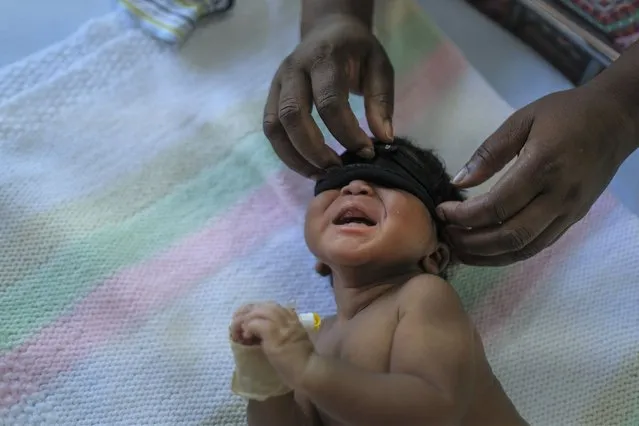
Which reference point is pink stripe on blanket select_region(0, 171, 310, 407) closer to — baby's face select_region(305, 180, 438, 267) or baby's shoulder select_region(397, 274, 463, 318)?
baby's face select_region(305, 180, 438, 267)

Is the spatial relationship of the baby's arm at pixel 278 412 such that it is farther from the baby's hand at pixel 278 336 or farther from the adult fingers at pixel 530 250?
the adult fingers at pixel 530 250

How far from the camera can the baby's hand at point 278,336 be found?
90cm

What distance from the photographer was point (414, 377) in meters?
0.93

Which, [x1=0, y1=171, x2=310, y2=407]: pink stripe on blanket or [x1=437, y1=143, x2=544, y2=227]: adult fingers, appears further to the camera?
[x1=0, y1=171, x2=310, y2=407]: pink stripe on blanket

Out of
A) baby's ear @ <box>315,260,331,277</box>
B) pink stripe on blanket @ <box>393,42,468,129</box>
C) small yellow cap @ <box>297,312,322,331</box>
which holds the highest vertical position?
pink stripe on blanket @ <box>393,42,468,129</box>

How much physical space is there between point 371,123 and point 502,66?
0.59m

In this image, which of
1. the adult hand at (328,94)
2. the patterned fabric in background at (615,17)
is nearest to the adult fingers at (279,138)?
the adult hand at (328,94)

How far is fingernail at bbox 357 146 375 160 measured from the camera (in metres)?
1.08

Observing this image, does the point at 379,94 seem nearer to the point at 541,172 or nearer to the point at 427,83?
the point at 541,172

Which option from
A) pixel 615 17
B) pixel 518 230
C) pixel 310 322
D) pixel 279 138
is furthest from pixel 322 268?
pixel 615 17

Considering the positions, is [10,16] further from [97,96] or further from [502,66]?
[502,66]

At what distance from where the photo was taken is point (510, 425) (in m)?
1.02

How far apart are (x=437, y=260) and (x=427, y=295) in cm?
11

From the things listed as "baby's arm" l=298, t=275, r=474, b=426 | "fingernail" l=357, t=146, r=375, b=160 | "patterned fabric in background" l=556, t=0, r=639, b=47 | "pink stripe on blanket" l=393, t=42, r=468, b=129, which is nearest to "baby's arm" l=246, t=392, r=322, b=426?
"baby's arm" l=298, t=275, r=474, b=426
